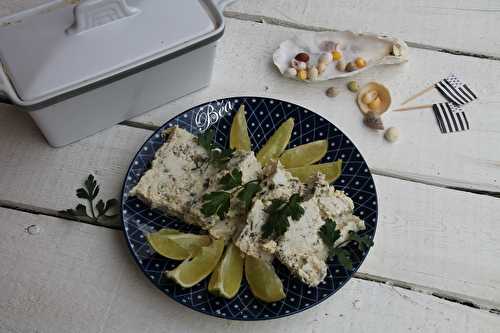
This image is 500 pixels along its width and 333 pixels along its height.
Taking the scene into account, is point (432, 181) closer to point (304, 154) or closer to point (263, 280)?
point (304, 154)

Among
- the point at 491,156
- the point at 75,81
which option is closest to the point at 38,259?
the point at 75,81

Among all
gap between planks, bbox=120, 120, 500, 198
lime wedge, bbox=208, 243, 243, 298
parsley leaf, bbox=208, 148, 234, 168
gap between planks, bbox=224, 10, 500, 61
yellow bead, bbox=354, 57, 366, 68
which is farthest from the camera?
gap between planks, bbox=224, 10, 500, 61

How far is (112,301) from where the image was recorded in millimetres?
1328

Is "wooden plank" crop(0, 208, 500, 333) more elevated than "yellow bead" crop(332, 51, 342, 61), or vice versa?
"yellow bead" crop(332, 51, 342, 61)

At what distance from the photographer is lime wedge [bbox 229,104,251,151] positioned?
145cm

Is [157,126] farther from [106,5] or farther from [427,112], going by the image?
[427,112]

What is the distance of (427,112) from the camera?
1621 millimetres

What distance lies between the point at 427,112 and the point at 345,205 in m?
0.48

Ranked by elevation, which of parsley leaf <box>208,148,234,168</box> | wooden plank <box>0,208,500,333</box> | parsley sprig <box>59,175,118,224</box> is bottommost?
wooden plank <box>0,208,500,333</box>

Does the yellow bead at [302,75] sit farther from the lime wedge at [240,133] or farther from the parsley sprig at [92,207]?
the parsley sprig at [92,207]

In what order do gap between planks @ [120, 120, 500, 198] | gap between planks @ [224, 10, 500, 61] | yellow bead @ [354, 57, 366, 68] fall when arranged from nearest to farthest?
1. gap between planks @ [120, 120, 500, 198]
2. yellow bead @ [354, 57, 366, 68]
3. gap between planks @ [224, 10, 500, 61]

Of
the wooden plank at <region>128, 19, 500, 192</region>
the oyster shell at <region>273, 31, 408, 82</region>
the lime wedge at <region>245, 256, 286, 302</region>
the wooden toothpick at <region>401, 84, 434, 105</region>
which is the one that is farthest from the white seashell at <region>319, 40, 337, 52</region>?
the lime wedge at <region>245, 256, 286, 302</region>

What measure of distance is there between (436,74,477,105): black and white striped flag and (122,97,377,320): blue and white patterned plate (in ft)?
1.36

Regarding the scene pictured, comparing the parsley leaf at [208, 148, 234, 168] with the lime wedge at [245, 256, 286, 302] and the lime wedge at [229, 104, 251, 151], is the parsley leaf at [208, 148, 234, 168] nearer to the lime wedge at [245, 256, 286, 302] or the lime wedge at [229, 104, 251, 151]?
the lime wedge at [229, 104, 251, 151]
